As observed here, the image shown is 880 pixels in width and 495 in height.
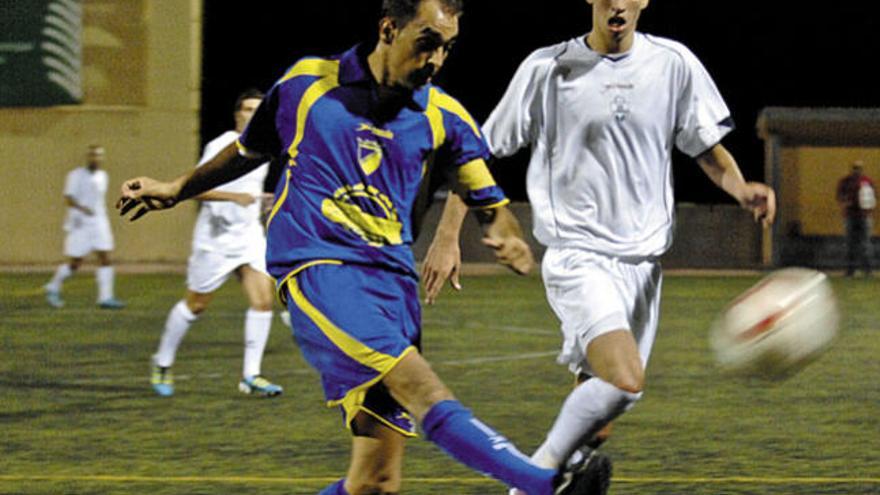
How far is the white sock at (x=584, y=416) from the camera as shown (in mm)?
6590

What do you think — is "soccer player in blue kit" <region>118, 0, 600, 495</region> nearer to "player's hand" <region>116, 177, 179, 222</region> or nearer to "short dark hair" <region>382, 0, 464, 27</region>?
"short dark hair" <region>382, 0, 464, 27</region>

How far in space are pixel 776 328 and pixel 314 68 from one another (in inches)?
86.5

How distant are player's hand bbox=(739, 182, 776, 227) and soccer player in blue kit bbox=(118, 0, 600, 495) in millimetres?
1414

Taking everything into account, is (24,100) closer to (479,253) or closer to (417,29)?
(479,253)

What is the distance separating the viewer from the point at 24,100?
29.5 meters

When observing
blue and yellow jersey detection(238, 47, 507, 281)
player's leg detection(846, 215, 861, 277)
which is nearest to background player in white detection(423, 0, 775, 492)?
blue and yellow jersey detection(238, 47, 507, 281)

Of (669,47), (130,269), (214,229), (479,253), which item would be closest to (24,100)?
(130,269)

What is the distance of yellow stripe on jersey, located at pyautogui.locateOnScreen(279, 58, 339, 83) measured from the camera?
18.8 feet

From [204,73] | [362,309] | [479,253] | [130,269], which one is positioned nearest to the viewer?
[362,309]

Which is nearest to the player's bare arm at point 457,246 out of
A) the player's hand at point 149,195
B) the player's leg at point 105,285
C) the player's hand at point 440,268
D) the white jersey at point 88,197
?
the player's hand at point 440,268

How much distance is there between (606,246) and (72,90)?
2361 centimetres

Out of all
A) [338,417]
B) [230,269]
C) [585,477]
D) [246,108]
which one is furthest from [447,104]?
[230,269]

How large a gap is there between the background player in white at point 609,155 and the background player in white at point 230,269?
458 cm

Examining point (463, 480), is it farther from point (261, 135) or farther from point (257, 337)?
point (257, 337)
